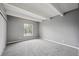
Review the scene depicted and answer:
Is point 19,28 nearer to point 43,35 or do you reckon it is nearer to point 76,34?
point 43,35

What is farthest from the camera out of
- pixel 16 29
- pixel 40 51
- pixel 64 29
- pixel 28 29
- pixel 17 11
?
pixel 28 29

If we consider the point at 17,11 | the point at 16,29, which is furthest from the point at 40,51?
the point at 16,29

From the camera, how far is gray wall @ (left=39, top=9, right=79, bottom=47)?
11.5 ft

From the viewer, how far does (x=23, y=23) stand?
5.88 metres

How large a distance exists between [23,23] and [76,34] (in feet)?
15.8

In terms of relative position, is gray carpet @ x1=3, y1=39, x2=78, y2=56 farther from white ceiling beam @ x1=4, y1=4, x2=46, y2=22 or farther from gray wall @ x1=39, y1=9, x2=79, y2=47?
white ceiling beam @ x1=4, y1=4, x2=46, y2=22

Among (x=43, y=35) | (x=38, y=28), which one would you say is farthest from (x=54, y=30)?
(x=38, y=28)

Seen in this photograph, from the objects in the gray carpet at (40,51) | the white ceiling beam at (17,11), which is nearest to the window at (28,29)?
the white ceiling beam at (17,11)

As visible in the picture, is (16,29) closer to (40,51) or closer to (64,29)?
(40,51)

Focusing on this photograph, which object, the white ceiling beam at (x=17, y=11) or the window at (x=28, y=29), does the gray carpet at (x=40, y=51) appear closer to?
the white ceiling beam at (x=17, y=11)

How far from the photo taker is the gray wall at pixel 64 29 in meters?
3.51

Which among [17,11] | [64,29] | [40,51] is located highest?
[17,11]

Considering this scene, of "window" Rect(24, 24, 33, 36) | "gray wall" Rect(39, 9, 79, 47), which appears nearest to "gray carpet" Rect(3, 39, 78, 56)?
"gray wall" Rect(39, 9, 79, 47)

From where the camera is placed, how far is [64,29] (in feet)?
13.6
